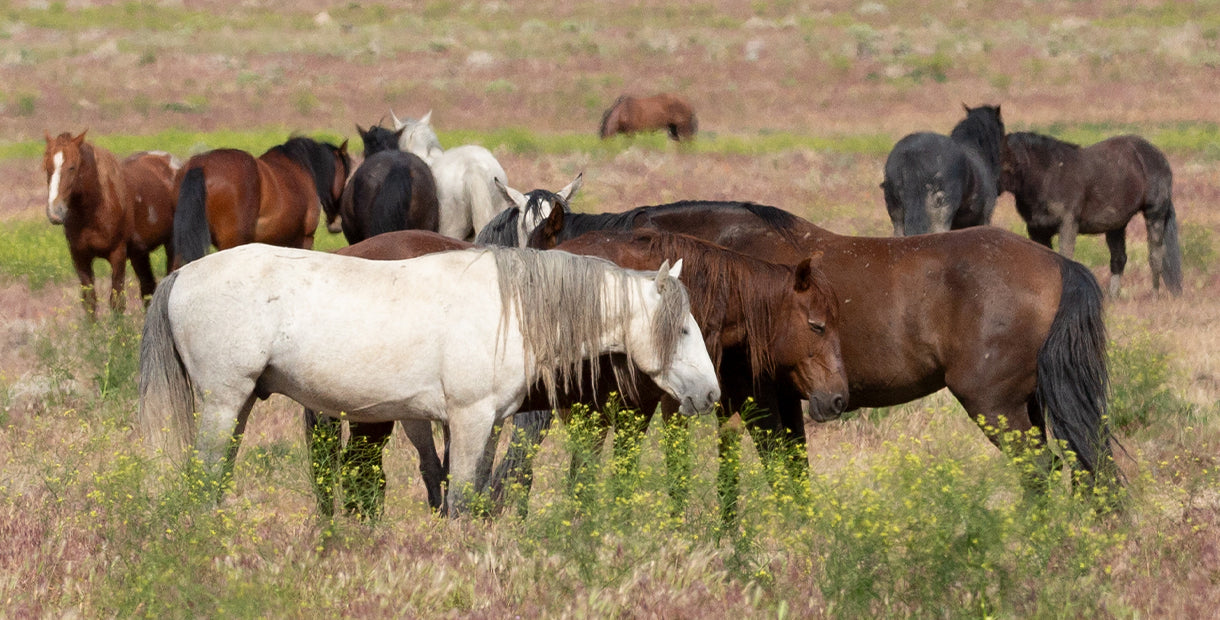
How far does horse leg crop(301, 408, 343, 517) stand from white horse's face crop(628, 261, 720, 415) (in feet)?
4.28

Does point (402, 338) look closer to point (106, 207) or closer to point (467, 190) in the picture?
point (106, 207)

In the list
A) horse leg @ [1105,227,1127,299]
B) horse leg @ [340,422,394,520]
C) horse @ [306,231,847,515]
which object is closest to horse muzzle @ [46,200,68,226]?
horse leg @ [340,422,394,520]

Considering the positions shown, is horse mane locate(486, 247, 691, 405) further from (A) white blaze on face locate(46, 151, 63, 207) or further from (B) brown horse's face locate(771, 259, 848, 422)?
(A) white blaze on face locate(46, 151, 63, 207)

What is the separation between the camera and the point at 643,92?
37938 mm

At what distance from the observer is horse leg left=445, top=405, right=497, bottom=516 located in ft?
16.0

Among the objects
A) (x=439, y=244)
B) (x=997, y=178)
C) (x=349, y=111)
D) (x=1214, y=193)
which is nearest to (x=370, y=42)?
(x=349, y=111)

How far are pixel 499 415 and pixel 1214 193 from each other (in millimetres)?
16469

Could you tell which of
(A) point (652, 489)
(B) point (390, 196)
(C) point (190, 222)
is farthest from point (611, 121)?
(A) point (652, 489)

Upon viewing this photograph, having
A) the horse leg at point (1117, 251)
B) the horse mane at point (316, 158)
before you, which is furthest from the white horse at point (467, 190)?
the horse leg at point (1117, 251)

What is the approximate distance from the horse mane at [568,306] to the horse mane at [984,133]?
8546mm

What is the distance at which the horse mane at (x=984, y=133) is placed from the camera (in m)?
12.8

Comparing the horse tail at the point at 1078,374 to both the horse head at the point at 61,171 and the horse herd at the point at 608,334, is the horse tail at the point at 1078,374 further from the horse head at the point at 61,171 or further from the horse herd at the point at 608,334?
the horse head at the point at 61,171

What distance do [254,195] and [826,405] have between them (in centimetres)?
787

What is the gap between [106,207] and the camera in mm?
11180
